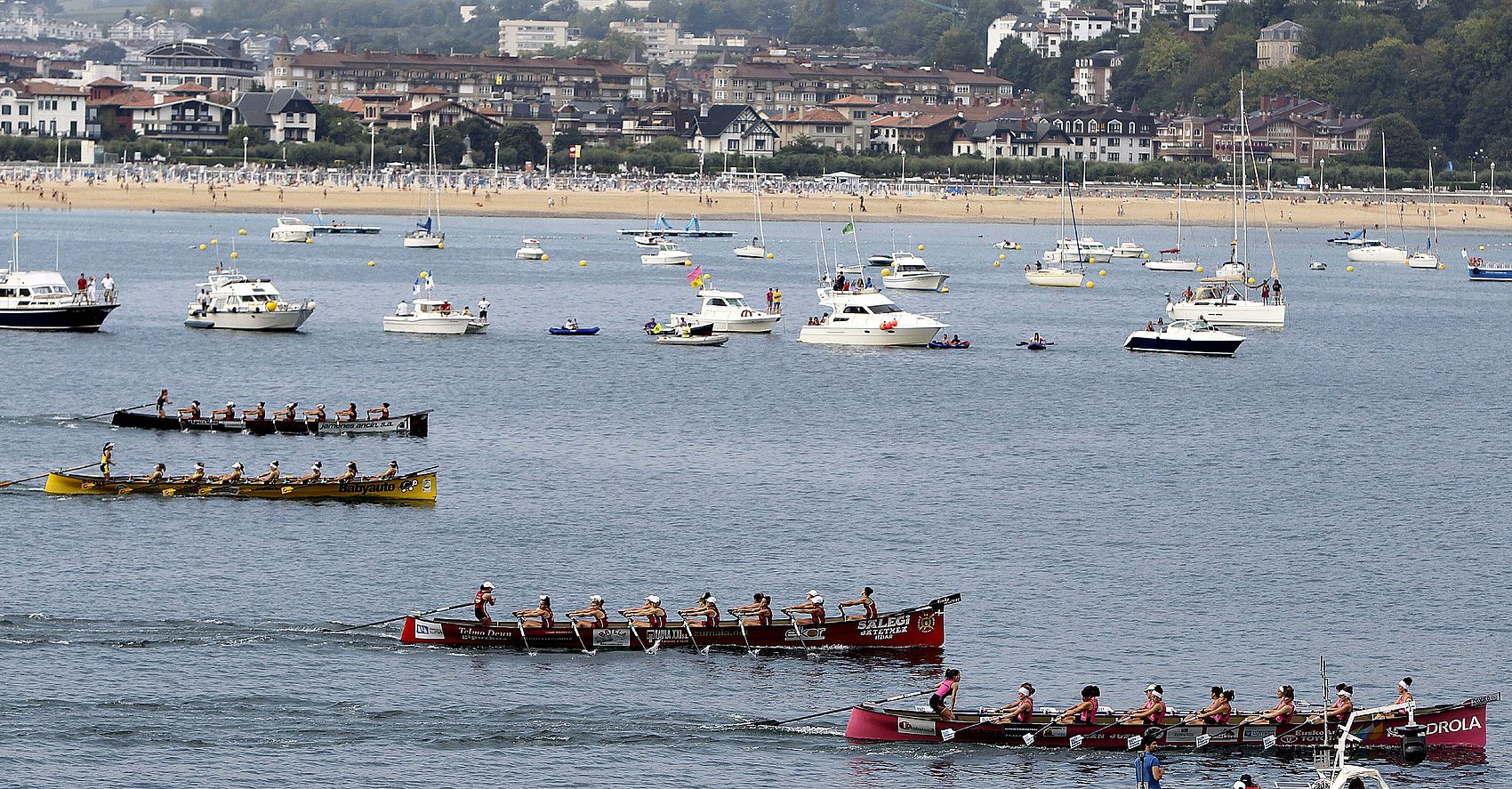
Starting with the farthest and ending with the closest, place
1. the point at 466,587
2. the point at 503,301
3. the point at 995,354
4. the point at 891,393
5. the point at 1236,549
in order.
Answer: the point at 503,301 < the point at 995,354 < the point at 891,393 < the point at 1236,549 < the point at 466,587

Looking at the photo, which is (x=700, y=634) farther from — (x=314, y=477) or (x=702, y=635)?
(x=314, y=477)

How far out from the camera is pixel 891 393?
309 feet

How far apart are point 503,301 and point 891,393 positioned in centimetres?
4438

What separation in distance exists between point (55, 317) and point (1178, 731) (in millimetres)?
75435

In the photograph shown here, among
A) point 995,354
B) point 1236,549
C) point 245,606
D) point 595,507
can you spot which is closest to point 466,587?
point 245,606

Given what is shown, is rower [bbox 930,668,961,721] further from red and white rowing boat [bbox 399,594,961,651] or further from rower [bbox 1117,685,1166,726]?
red and white rowing boat [bbox 399,594,961,651]

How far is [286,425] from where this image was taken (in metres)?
77.2

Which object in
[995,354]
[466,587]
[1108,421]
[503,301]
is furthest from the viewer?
[503,301]

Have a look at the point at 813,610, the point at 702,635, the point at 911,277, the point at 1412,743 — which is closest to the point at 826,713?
the point at 813,610

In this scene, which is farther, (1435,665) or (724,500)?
(724,500)

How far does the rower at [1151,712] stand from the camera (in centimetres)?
4341

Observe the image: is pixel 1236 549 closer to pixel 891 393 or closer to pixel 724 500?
pixel 724 500

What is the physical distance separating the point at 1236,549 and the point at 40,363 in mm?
57261

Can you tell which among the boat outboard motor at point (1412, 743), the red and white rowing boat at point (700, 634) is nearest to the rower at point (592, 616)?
the red and white rowing boat at point (700, 634)
